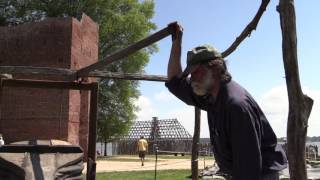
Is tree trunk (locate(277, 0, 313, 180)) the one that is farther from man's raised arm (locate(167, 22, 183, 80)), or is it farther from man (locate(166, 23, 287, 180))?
man (locate(166, 23, 287, 180))

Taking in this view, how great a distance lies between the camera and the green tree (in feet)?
127

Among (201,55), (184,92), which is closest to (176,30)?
(184,92)

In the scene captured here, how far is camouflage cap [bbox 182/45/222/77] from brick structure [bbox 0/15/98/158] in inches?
813

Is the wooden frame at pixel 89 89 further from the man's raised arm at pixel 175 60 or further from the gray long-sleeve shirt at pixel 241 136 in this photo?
the gray long-sleeve shirt at pixel 241 136

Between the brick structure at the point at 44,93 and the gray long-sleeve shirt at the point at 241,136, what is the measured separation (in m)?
20.7

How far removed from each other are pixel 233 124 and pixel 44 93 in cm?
2208

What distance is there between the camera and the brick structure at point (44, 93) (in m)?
24.2

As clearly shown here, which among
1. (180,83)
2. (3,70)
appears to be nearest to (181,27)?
(180,83)

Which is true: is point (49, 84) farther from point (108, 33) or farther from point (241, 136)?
point (108, 33)

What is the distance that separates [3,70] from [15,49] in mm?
14617

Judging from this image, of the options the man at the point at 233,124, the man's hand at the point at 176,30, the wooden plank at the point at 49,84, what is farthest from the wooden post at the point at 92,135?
the man at the point at 233,124

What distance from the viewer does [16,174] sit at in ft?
24.9

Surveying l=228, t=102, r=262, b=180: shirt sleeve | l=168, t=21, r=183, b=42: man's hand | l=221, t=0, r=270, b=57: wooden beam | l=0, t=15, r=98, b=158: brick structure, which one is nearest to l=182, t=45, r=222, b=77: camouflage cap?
l=228, t=102, r=262, b=180: shirt sleeve

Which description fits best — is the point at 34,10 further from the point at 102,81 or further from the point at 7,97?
the point at 7,97
